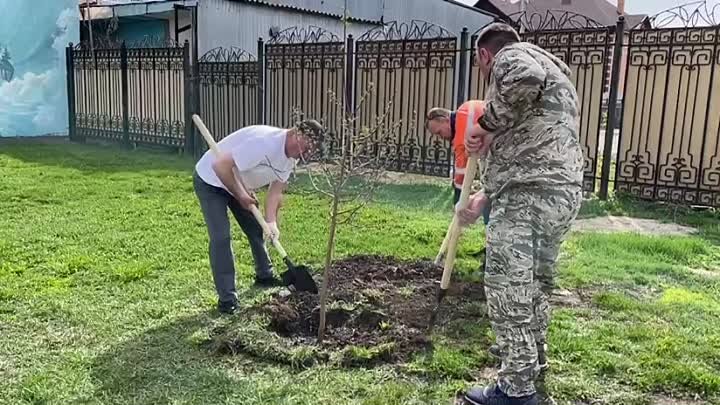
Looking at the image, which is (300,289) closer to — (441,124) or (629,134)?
(441,124)

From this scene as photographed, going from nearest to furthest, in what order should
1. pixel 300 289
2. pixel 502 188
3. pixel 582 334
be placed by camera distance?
pixel 502 188 → pixel 582 334 → pixel 300 289

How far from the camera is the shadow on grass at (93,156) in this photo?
9820 millimetres

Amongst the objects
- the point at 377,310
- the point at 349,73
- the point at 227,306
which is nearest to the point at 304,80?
the point at 349,73

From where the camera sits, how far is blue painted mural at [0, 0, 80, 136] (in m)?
13.5

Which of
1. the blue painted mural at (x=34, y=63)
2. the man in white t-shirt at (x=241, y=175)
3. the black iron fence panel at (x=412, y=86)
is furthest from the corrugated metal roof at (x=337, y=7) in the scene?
the man in white t-shirt at (x=241, y=175)

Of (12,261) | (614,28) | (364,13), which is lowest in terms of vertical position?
(12,261)

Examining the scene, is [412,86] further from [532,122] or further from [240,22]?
[532,122]

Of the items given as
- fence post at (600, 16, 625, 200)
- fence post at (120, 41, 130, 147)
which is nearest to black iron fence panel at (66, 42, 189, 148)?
fence post at (120, 41, 130, 147)

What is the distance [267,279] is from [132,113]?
9.24 m

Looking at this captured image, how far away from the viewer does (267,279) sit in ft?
14.5

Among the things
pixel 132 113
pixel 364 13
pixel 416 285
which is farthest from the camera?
pixel 364 13

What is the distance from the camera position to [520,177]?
2.61 meters

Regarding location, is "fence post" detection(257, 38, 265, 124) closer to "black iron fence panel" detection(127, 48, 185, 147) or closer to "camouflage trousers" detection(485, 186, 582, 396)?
"black iron fence panel" detection(127, 48, 185, 147)

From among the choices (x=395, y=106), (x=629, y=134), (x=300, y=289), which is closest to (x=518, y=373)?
(x=300, y=289)
